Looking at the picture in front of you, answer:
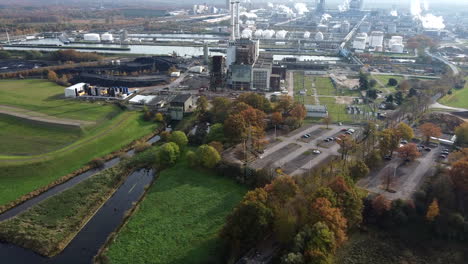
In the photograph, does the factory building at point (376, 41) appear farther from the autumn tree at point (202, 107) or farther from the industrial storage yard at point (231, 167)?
the autumn tree at point (202, 107)

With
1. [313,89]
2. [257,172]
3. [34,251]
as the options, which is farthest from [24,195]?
[313,89]

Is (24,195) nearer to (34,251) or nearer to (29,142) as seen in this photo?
(34,251)

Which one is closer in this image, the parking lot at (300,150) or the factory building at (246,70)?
the parking lot at (300,150)

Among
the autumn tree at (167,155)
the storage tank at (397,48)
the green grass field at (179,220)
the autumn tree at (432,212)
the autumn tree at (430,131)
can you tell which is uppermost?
the storage tank at (397,48)

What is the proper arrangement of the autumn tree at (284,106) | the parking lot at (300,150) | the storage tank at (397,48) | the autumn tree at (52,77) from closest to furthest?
the parking lot at (300,150) < the autumn tree at (284,106) < the autumn tree at (52,77) < the storage tank at (397,48)

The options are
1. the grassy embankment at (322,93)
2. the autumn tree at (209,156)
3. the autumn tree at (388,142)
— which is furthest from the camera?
the grassy embankment at (322,93)

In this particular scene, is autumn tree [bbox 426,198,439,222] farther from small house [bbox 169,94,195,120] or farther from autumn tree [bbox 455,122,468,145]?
small house [bbox 169,94,195,120]

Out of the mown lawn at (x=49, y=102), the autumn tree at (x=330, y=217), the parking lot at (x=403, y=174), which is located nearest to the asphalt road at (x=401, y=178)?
the parking lot at (x=403, y=174)
